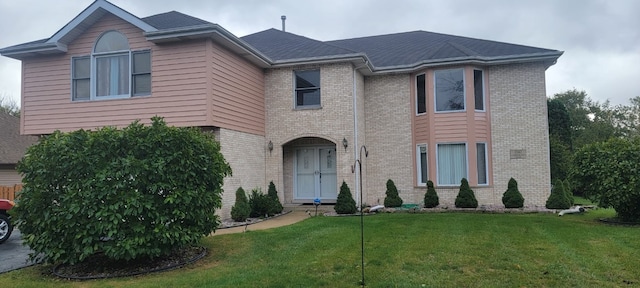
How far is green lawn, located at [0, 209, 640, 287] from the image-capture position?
559 centimetres

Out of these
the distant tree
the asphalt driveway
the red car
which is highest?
→ the distant tree

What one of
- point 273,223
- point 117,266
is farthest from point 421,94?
point 117,266

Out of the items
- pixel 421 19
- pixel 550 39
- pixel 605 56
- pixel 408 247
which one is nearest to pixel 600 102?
pixel 605 56

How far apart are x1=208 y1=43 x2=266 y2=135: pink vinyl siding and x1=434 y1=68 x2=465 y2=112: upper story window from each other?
6.06m

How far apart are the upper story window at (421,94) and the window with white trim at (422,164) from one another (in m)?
1.29

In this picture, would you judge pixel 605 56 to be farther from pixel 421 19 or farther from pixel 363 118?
pixel 363 118

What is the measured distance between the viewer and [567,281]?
17.7 ft

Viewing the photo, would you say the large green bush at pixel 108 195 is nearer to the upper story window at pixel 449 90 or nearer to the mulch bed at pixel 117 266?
the mulch bed at pixel 117 266

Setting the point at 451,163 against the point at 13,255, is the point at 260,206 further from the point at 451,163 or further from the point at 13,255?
the point at 451,163

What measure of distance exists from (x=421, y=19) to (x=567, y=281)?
20.0 meters

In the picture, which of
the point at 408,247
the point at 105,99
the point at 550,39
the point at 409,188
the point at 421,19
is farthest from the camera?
the point at 421,19

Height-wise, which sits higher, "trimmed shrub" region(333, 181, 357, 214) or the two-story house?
the two-story house

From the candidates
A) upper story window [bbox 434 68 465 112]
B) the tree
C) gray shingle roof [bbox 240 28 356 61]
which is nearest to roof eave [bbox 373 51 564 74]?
upper story window [bbox 434 68 465 112]

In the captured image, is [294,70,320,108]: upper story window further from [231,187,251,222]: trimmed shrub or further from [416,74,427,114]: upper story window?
[231,187,251,222]: trimmed shrub
